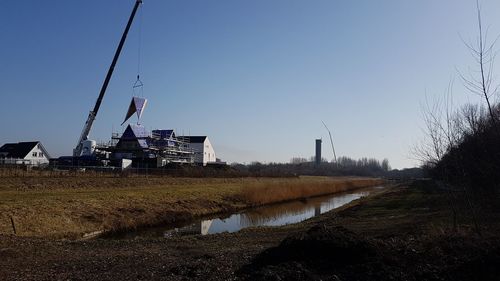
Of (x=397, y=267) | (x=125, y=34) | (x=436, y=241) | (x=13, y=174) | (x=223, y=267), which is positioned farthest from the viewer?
(x=125, y=34)

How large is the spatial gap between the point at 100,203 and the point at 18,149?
3405 inches

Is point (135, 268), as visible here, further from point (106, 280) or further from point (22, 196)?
point (22, 196)

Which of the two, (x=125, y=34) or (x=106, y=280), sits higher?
(x=125, y=34)

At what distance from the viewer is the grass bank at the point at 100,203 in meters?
27.9

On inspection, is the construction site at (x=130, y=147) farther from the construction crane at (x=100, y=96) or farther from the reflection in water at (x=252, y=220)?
the reflection in water at (x=252, y=220)

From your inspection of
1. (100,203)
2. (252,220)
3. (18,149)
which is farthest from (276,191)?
(18,149)

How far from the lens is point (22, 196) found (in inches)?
1358

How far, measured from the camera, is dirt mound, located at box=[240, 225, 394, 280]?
953 cm

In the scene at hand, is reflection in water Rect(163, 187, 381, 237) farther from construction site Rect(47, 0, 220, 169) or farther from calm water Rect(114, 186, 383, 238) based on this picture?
construction site Rect(47, 0, 220, 169)

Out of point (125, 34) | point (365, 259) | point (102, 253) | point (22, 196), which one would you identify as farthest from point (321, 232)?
point (125, 34)

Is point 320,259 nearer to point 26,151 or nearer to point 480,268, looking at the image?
point 480,268

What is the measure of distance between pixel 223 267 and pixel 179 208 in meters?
31.5

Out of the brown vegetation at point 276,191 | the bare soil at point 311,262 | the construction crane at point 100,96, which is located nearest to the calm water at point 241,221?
the brown vegetation at point 276,191

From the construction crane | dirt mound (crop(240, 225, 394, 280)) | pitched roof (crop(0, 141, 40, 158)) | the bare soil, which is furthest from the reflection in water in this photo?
pitched roof (crop(0, 141, 40, 158))
